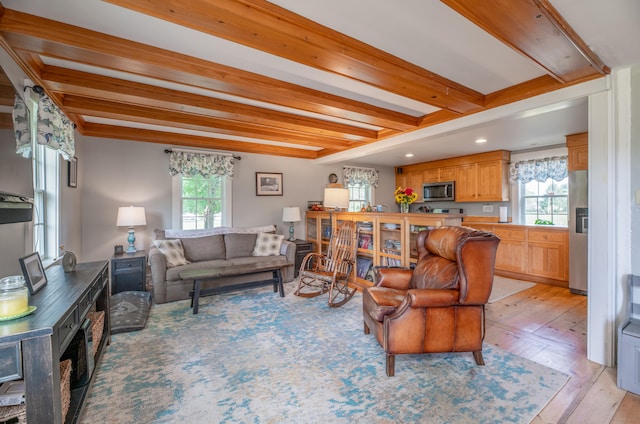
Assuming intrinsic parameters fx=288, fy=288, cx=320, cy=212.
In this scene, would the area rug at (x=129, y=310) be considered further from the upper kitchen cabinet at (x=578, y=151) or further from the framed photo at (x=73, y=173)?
the upper kitchen cabinet at (x=578, y=151)

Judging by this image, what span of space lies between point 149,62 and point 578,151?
524 cm

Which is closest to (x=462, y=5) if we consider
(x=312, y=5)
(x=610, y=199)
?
(x=312, y=5)

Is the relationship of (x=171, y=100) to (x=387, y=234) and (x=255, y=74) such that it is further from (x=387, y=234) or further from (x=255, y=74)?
(x=387, y=234)

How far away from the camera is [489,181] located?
17.5 feet

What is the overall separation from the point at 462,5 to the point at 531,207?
497cm

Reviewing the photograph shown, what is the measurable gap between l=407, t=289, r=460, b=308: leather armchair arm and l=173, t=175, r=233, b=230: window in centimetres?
372

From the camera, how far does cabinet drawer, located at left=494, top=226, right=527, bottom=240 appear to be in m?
4.71

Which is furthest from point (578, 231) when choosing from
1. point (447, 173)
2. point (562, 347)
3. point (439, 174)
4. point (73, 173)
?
point (73, 173)

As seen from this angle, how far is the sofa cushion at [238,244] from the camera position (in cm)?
466

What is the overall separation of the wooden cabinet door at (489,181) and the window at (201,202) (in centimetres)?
464

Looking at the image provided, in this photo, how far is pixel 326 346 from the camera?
2578mm

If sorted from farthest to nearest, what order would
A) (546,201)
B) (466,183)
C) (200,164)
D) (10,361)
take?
(466,183)
(546,201)
(200,164)
(10,361)

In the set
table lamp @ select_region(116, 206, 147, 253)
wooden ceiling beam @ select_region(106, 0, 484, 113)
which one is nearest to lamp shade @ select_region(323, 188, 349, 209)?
wooden ceiling beam @ select_region(106, 0, 484, 113)

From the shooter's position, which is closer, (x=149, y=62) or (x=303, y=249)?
(x=149, y=62)
